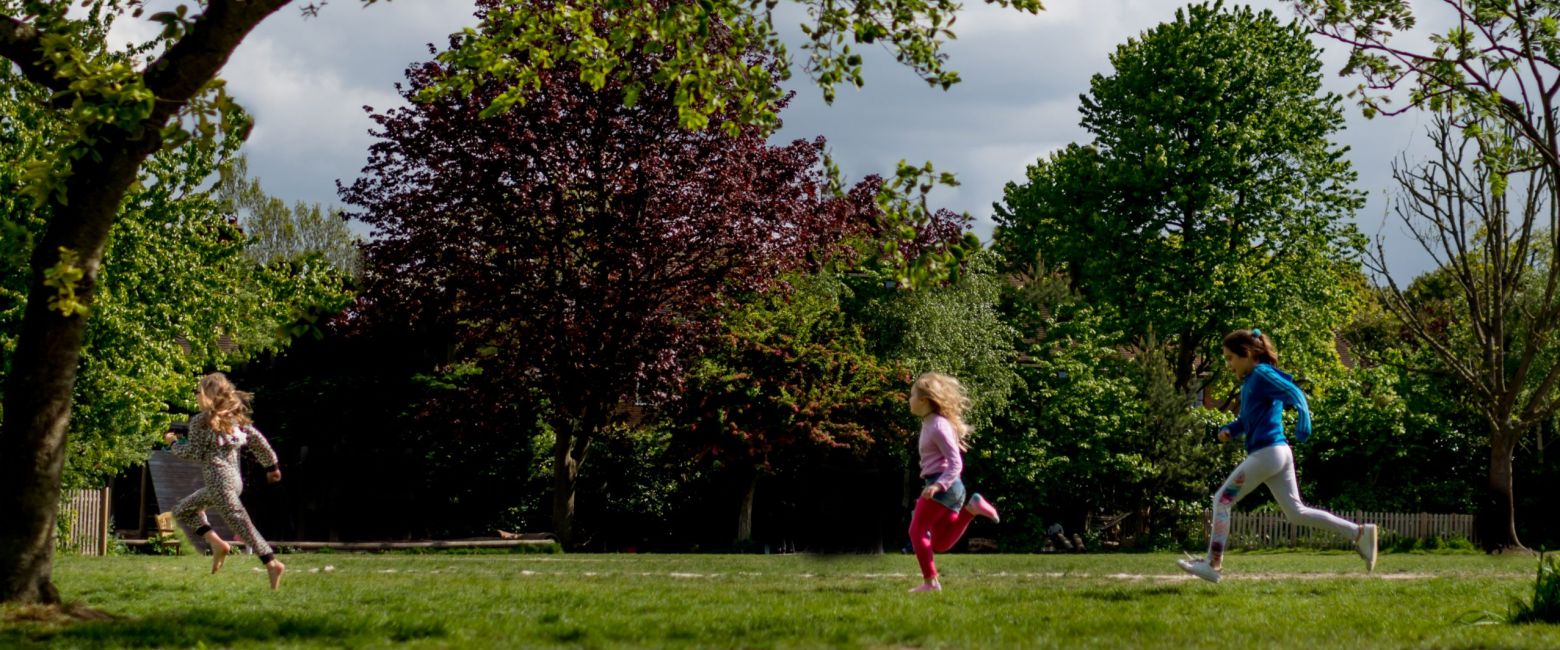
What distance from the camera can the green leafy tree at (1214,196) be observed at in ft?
115

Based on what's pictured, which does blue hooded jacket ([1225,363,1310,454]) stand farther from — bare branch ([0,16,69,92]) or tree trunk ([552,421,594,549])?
tree trunk ([552,421,594,549])

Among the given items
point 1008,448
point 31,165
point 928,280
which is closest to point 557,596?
point 928,280

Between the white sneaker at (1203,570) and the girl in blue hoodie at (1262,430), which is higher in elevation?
the girl in blue hoodie at (1262,430)

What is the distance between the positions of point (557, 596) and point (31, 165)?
165 inches

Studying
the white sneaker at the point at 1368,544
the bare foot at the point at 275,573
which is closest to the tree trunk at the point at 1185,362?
the white sneaker at the point at 1368,544

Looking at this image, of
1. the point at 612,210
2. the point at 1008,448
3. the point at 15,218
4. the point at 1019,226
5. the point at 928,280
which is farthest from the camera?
the point at 1019,226

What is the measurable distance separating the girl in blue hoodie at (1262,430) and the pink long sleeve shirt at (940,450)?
1.86 m

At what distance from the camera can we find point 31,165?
27.6 ft

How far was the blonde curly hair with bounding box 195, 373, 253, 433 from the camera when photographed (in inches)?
462

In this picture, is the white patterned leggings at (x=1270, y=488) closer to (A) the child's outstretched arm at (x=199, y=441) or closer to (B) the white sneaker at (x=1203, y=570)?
(B) the white sneaker at (x=1203, y=570)

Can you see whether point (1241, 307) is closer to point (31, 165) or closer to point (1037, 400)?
point (1037, 400)

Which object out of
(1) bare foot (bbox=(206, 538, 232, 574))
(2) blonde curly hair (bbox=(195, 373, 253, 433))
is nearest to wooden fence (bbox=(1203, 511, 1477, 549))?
(1) bare foot (bbox=(206, 538, 232, 574))

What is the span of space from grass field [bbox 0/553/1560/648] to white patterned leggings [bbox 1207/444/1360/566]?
1.45ft

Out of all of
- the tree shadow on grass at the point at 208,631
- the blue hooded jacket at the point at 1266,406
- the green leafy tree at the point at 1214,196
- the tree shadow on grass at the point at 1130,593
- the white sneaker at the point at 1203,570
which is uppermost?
the green leafy tree at the point at 1214,196
